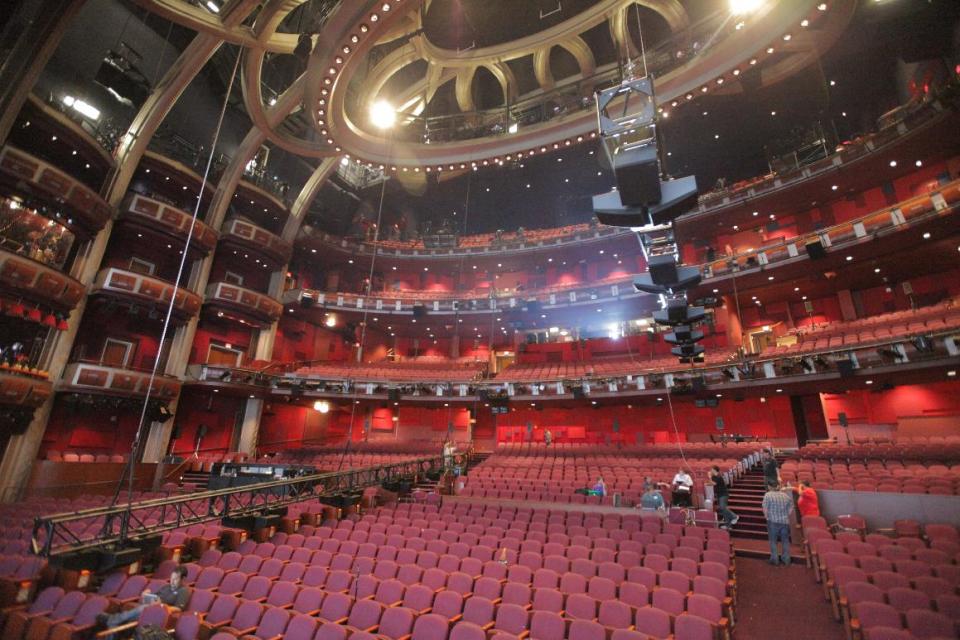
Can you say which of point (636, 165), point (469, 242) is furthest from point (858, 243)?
point (469, 242)

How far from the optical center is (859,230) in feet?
43.9

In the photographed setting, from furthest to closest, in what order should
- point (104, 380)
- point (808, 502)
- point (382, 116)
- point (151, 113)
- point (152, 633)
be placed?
point (382, 116) → point (151, 113) → point (104, 380) → point (808, 502) → point (152, 633)

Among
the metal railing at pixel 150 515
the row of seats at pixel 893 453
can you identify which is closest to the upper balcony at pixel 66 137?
the metal railing at pixel 150 515

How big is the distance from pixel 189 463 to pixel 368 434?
27.3 feet

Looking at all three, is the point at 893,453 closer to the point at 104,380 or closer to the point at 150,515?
the point at 150,515

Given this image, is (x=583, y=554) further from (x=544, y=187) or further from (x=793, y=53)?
(x=544, y=187)

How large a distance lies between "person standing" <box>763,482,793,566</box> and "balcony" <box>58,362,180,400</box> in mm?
16377

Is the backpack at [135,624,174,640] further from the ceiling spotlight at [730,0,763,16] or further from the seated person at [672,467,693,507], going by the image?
the ceiling spotlight at [730,0,763,16]

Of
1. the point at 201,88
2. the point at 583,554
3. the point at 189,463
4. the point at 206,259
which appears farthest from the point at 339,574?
the point at 201,88

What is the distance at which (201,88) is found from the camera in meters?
17.9

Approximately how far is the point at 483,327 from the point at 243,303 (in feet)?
38.2

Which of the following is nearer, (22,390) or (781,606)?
(781,606)

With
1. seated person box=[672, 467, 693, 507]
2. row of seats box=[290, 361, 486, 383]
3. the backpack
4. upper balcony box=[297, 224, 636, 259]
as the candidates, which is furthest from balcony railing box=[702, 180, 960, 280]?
the backpack

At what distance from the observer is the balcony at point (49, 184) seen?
11.3m
